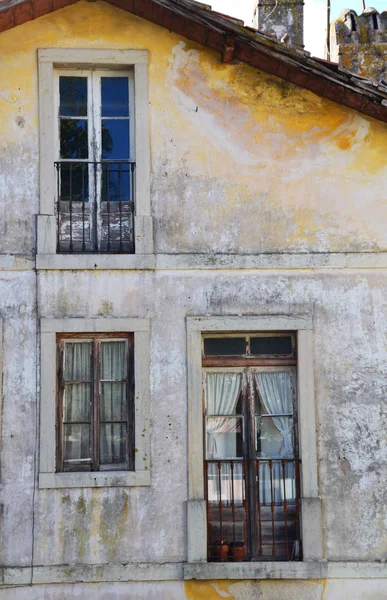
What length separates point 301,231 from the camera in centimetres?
1100

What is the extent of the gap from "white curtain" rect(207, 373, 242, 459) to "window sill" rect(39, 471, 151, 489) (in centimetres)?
92

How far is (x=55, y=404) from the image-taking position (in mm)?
10531

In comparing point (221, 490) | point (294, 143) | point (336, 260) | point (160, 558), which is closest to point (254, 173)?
point (294, 143)

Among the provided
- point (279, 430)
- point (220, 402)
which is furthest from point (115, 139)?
point (279, 430)

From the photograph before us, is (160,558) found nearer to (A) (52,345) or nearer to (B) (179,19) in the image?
(A) (52,345)

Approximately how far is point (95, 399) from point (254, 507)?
2.16 metres

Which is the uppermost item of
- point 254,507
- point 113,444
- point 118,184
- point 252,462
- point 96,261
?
point 118,184

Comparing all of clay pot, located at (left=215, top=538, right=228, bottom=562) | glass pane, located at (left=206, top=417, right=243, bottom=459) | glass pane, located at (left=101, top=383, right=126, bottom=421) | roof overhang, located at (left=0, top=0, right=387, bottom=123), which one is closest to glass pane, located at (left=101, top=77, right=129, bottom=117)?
roof overhang, located at (left=0, top=0, right=387, bottom=123)

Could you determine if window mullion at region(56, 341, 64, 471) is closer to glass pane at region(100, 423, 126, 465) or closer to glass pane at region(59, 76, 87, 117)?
glass pane at region(100, 423, 126, 465)

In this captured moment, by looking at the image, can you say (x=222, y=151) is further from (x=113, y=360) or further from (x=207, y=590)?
(x=207, y=590)

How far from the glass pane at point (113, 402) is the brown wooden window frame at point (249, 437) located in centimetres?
94

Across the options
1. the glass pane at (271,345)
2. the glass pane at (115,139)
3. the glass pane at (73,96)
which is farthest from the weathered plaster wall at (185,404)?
the glass pane at (73,96)

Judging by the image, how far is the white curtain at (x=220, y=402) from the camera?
10.9m

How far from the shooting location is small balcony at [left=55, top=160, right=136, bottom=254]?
10938mm
